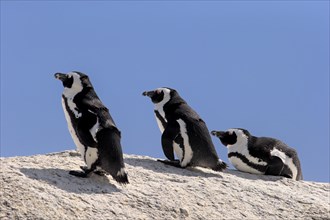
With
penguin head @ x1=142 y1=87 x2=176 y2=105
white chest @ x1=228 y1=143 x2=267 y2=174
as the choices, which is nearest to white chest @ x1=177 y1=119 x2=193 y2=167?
penguin head @ x1=142 y1=87 x2=176 y2=105

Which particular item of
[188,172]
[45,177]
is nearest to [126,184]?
[45,177]

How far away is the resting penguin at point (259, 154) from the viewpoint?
34.5 ft

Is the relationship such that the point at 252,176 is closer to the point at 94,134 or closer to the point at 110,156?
the point at 110,156

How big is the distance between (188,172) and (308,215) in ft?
5.78

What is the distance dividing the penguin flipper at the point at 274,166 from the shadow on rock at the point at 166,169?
115 centimetres

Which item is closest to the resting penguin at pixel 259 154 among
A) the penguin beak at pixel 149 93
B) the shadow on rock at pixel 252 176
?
the shadow on rock at pixel 252 176

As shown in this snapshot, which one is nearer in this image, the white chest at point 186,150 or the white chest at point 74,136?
the white chest at point 74,136

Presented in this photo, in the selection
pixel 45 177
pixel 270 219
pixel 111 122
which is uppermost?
pixel 111 122

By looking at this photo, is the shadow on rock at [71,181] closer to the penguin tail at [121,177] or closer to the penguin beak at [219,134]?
the penguin tail at [121,177]

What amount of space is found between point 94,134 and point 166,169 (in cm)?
176

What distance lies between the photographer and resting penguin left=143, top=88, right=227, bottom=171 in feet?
31.3

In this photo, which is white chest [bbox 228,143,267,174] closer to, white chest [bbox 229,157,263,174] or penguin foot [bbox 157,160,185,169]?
white chest [bbox 229,157,263,174]

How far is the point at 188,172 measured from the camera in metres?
9.45

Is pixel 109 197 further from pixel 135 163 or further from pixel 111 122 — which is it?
pixel 135 163
